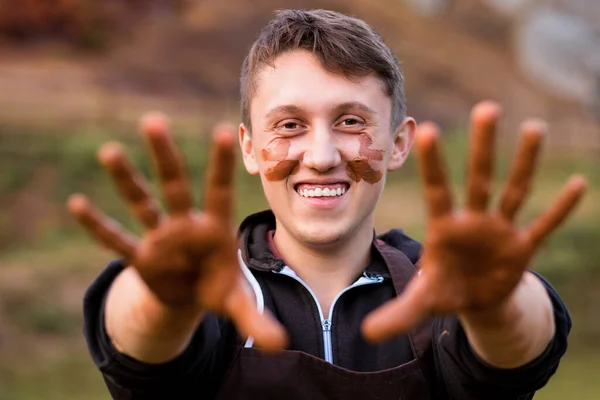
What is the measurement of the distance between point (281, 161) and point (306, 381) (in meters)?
0.41

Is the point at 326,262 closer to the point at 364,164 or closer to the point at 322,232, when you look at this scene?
the point at 322,232

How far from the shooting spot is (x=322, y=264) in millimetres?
1666

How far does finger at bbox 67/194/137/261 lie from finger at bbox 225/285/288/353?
0.16m

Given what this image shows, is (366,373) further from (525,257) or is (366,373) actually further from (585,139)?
(585,139)

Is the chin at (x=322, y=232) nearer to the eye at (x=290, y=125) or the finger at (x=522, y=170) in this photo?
the eye at (x=290, y=125)

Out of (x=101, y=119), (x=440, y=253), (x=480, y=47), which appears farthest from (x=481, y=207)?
(x=480, y=47)

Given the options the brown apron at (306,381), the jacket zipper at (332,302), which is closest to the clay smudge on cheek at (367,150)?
the jacket zipper at (332,302)

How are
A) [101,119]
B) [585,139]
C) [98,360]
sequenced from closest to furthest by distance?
[98,360]
[101,119]
[585,139]

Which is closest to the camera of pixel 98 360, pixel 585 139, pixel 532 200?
pixel 98 360

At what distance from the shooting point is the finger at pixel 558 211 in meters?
1.15

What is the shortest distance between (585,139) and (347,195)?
5580 millimetres

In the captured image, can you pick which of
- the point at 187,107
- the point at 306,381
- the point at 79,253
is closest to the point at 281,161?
the point at 306,381

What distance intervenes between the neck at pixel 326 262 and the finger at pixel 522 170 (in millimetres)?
518

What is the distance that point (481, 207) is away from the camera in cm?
115
